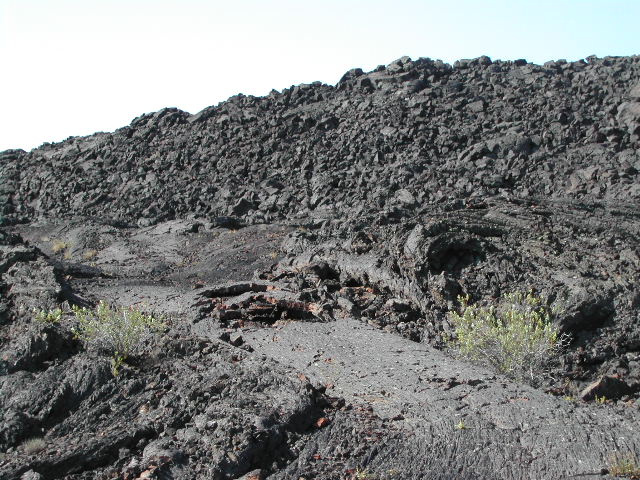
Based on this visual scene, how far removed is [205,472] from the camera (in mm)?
6430

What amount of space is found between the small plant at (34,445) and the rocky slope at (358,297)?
0.03 m

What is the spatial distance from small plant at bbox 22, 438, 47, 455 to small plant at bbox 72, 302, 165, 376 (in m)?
1.30

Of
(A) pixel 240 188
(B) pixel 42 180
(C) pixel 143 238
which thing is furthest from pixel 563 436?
(B) pixel 42 180

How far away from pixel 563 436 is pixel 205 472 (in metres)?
3.01

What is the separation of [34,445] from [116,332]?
74.6 inches

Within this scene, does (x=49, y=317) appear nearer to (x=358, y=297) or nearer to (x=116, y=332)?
(x=116, y=332)

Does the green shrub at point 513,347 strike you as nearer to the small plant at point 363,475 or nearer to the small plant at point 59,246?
the small plant at point 363,475

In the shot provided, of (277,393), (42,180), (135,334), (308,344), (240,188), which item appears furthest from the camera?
(42,180)

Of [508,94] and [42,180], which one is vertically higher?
[508,94]

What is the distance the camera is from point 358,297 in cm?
1333

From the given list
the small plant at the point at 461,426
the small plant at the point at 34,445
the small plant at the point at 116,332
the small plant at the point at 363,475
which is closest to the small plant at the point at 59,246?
the small plant at the point at 116,332

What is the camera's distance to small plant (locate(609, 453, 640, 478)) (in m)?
6.02

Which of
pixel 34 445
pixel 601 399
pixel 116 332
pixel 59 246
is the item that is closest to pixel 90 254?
pixel 59 246

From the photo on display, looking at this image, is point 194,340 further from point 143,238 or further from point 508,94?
point 508,94
